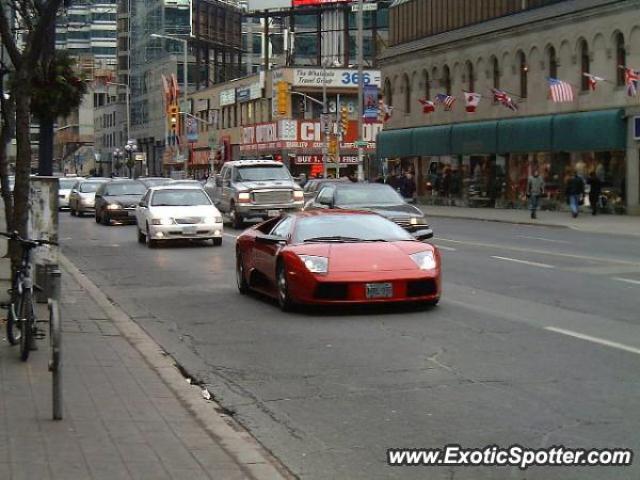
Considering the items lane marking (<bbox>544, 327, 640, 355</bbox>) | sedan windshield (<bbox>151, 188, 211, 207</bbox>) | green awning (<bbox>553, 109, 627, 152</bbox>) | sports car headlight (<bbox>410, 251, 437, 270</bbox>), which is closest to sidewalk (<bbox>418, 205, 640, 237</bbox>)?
green awning (<bbox>553, 109, 627, 152</bbox>)

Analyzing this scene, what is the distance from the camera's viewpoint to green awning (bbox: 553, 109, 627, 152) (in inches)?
1543

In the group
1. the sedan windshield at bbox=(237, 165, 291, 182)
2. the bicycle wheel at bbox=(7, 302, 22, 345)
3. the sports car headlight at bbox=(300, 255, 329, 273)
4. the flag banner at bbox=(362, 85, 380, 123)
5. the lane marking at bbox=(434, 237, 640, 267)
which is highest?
the flag banner at bbox=(362, 85, 380, 123)

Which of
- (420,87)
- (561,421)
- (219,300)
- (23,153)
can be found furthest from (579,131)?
(561,421)

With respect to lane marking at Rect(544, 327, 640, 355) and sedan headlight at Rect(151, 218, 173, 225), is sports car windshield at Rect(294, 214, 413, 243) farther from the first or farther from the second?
sedan headlight at Rect(151, 218, 173, 225)

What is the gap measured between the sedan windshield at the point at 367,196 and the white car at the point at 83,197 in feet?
A: 66.7

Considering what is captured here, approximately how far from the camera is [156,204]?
26750mm

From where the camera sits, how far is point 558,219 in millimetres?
37906

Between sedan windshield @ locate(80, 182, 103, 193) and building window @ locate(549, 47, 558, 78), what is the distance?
20.2m

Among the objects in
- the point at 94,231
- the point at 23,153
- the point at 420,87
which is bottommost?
the point at 94,231

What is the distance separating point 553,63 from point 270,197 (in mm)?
18157

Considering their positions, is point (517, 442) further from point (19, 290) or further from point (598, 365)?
point (19, 290)

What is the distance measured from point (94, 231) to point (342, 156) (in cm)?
4869

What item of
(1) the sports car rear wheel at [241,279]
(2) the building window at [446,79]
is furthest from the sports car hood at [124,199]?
(2) the building window at [446,79]

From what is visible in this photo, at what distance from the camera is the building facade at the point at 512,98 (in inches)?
1575
